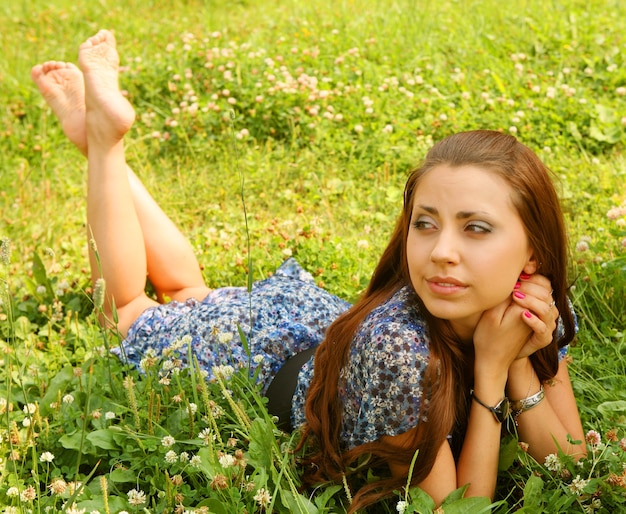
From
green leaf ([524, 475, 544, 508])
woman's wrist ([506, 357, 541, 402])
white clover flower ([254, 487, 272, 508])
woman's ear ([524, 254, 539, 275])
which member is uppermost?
woman's ear ([524, 254, 539, 275])

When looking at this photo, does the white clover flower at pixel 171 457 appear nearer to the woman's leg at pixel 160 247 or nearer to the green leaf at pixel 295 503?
the green leaf at pixel 295 503

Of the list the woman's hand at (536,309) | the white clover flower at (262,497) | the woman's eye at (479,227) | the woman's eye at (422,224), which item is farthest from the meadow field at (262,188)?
the woman's eye at (479,227)

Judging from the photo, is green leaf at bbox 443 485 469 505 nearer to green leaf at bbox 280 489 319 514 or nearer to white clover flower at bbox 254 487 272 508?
green leaf at bbox 280 489 319 514

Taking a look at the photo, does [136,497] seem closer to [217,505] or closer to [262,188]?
[217,505]

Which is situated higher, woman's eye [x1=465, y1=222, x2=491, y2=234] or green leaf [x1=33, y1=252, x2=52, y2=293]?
woman's eye [x1=465, y1=222, x2=491, y2=234]

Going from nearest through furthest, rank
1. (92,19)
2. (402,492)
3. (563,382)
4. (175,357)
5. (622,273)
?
(402,492) → (563,382) → (175,357) → (622,273) → (92,19)

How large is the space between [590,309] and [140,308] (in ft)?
6.00

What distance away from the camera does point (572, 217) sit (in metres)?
3.98

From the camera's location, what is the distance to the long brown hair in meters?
2.10

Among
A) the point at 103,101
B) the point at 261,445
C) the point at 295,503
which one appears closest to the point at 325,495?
the point at 295,503

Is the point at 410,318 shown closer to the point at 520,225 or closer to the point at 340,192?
the point at 520,225

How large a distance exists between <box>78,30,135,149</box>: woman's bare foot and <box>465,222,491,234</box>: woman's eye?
1.90 meters

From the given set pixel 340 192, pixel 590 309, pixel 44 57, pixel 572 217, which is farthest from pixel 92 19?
pixel 590 309

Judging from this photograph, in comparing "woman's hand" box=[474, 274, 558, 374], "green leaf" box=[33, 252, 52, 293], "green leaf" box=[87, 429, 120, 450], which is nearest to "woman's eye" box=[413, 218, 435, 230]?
"woman's hand" box=[474, 274, 558, 374]
